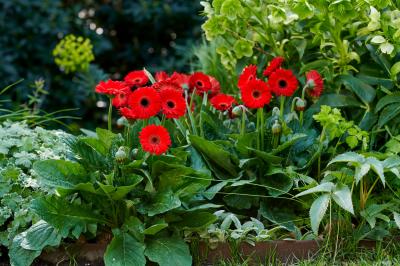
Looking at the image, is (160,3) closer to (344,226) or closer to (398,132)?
(398,132)

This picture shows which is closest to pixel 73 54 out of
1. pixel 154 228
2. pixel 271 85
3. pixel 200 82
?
pixel 200 82

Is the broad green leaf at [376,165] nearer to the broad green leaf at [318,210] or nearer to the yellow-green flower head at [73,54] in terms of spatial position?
the broad green leaf at [318,210]

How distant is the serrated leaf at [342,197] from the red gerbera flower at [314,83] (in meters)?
0.58

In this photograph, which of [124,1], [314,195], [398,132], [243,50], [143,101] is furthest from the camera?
[124,1]

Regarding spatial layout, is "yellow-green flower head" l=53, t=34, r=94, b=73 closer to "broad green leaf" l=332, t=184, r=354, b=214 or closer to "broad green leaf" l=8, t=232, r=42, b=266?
"broad green leaf" l=8, t=232, r=42, b=266

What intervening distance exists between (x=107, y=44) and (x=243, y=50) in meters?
2.13

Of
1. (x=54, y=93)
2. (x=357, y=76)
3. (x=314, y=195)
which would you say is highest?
(x=357, y=76)

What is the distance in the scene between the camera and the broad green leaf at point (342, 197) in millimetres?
2670

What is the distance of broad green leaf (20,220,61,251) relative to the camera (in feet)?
9.00

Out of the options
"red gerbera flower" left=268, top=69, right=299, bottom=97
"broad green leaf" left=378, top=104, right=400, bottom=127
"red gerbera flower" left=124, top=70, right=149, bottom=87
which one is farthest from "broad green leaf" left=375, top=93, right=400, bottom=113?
"red gerbera flower" left=124, top=70, right=149, bottom=87

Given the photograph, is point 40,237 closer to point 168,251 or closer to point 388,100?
point 168,251

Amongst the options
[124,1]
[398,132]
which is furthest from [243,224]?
[124,1]

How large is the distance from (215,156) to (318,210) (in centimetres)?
56

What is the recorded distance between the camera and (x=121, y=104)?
9.45ft
